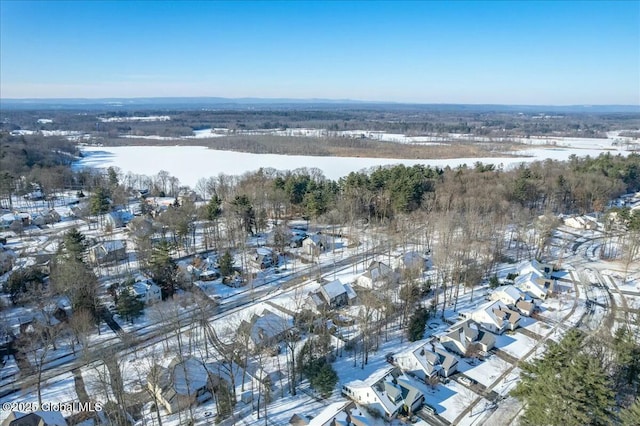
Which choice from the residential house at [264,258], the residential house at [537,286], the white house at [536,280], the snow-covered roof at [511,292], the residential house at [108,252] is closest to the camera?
the snow-covered roof at [511,292]

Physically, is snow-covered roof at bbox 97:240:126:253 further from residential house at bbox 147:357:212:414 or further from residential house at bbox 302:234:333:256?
residential house at bbox 147:357:212:414

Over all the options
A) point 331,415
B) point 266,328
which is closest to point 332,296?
point 266,328

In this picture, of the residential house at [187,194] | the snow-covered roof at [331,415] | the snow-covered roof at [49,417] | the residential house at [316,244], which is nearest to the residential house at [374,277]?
the residential house at [316,244]

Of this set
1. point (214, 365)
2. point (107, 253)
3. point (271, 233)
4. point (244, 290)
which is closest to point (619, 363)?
point (214, 365)

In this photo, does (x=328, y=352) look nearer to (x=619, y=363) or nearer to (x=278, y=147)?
(x=619, y=363)

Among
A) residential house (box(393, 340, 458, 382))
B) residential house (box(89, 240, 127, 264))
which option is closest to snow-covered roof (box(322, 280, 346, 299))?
residential house (box(393, 340, 458, 382))

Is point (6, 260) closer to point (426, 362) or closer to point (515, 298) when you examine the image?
point (426, 362)

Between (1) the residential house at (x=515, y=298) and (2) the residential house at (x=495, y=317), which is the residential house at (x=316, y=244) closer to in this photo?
(2) the residential house at (x=495, y=317)

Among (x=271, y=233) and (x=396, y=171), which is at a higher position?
(x=396, y=171)
